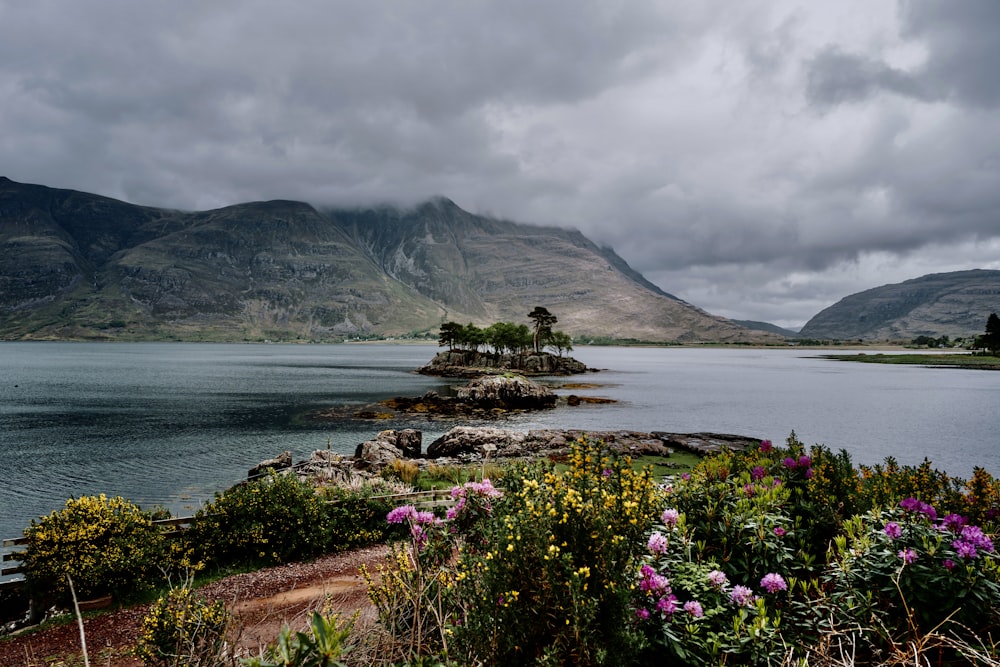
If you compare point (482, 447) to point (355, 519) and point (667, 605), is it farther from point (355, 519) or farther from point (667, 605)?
point (667, 605)

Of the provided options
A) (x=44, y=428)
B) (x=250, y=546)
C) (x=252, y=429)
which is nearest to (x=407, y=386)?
(x=252, y=429)

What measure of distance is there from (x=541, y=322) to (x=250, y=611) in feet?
376

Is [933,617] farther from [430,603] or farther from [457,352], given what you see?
[457,352]

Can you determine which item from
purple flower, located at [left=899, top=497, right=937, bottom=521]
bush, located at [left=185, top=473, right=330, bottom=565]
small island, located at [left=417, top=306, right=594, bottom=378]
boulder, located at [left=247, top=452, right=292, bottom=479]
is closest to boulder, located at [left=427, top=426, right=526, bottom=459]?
boulder, located at [left=247, top=452, right=292, bottom=479]

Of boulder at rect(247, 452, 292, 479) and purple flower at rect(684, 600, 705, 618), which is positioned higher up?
purple flower at rect(684, 600, 705, 618)

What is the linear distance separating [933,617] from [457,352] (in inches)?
4614

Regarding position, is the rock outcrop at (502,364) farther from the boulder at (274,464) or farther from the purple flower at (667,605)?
the purple flower at (667,605)

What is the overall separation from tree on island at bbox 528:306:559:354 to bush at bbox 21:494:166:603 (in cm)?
10912

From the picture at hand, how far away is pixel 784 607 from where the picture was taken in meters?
4.84

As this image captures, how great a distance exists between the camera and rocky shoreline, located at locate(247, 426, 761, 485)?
26.1 m

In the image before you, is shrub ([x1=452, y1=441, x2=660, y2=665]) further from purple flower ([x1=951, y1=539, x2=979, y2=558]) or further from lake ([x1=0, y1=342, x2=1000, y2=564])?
lake ([x1=0, y1=342, x2=1000, y2=564])

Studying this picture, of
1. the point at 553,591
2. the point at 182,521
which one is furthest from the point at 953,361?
the point at 553,591

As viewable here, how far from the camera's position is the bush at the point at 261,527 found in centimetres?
1233

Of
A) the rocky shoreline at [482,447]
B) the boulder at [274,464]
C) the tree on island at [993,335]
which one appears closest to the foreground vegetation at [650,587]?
the rocky shoreline at [482,447]
